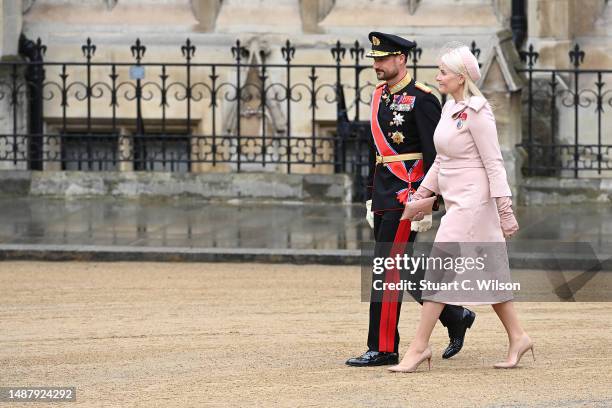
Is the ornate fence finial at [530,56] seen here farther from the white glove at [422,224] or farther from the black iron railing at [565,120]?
the white glove at [422,224]

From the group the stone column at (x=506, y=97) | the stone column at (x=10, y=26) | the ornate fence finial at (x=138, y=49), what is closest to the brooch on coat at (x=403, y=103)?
the stone column at (x=506, y=97)

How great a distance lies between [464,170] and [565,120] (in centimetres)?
1039

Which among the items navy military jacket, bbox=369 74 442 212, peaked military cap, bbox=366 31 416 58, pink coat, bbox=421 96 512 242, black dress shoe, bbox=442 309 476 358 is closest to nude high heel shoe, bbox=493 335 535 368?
black dress shoe, bbox=442 309 476 358

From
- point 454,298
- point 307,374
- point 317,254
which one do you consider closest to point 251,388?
point 307,374

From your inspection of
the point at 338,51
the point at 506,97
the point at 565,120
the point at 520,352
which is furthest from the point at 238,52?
the point at 520,352

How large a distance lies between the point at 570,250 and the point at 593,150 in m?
5.53

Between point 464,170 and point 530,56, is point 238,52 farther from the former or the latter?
point 464,170

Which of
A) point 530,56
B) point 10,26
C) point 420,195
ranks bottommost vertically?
point 420,195

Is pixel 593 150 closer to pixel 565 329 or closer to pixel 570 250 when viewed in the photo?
pixel 570 250

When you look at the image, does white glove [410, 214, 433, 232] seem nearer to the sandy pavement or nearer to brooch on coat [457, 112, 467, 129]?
brooch on coat [457, 112, 467, 129]

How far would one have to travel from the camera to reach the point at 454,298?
837 centimetres

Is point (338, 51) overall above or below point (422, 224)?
above

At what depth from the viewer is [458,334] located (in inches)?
344

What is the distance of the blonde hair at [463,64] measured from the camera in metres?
8.34
